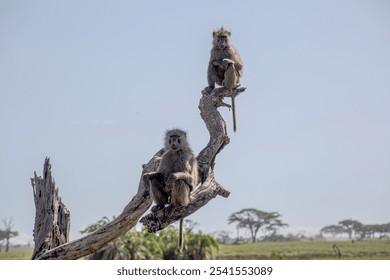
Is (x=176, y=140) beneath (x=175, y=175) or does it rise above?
above

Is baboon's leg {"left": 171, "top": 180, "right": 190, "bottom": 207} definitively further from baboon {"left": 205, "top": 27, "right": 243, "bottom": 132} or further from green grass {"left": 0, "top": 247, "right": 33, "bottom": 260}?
green grass {"left": 0, "top": 247, "right": 33, "bottom": 260}

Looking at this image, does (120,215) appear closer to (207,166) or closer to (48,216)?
(48,216)

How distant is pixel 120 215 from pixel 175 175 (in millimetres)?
1833

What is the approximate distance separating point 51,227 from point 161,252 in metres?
28.6

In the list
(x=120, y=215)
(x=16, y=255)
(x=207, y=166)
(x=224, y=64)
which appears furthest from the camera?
(x=16, y=255)

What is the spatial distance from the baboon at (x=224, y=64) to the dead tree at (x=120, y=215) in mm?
593

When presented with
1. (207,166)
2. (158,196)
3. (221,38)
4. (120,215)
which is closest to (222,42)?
(221,38)

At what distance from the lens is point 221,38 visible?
1251 centimetres

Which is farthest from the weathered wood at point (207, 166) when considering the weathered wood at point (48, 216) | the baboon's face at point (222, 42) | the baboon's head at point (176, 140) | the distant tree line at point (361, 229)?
the distant tree line at point (361, 229)

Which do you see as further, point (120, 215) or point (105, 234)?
point (120, 215)

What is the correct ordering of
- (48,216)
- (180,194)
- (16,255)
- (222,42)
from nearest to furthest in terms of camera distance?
(180,194) < (48,216) < (222,42) < (16,255)

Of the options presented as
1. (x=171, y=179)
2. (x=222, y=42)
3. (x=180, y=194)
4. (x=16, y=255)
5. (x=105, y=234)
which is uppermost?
(x=222, y=42)

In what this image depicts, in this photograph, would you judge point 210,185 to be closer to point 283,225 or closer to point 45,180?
point 45,180

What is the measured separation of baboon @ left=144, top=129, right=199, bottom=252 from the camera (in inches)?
332
